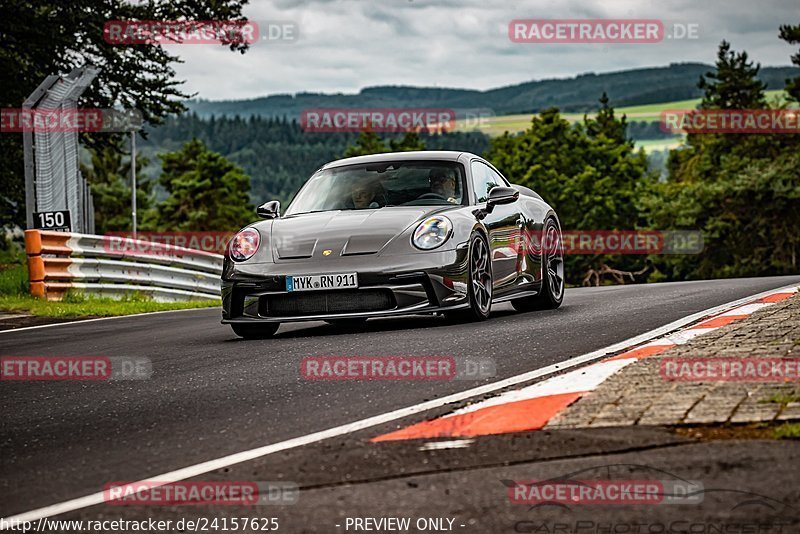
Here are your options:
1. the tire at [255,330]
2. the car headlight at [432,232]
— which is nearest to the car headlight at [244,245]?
the tire at [255,330]

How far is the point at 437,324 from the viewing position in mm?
9289

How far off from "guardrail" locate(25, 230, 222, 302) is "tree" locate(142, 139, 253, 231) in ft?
271

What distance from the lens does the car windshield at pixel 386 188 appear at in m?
9.91

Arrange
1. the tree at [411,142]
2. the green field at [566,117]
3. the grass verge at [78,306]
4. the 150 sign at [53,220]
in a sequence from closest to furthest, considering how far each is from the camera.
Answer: the grass verge at [78,306] → the 150 sign at [53,220] → the green field at [566,117] → the tree at [411,142]

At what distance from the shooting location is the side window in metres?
10.1

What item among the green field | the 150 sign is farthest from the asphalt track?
the green field

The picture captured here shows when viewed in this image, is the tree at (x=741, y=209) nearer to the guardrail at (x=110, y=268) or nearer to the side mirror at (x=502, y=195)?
the guardrail at (x=110, y=268)

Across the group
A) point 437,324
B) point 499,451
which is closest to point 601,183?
point 437,324

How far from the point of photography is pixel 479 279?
934 cm

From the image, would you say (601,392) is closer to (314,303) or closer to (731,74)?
(314,303)

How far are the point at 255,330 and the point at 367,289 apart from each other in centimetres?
116

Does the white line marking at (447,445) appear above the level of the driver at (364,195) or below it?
below

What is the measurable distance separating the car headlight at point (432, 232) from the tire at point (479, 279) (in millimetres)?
252

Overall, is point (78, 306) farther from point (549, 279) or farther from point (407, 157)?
point (549, 279)
